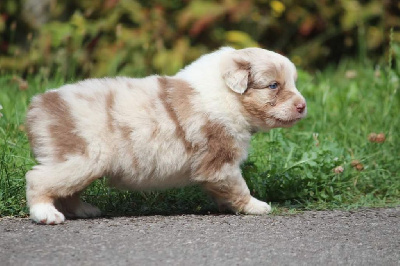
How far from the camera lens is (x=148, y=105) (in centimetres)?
462

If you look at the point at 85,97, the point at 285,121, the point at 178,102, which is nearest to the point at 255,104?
the point at 285,121

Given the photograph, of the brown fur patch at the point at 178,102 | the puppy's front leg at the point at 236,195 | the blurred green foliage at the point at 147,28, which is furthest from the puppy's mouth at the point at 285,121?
the blurred green foliage at the point at 147,28

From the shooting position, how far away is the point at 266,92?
4793 millimetres

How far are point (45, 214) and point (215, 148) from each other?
1.14m

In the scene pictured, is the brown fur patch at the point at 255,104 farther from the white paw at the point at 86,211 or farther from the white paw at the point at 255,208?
the white paw at the point at 86,211

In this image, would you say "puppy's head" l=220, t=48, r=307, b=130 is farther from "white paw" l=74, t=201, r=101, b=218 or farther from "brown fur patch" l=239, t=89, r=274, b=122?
"white paw" l=74, t=201, r=101, b=218

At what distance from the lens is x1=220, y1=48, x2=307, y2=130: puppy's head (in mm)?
4773

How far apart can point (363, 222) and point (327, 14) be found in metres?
5.18

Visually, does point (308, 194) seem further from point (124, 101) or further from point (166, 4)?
point (166, 4)

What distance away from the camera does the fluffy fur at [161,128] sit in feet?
14.4

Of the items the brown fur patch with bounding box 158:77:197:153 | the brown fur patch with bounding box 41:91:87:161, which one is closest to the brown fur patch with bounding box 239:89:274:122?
the brown fur patch with bounding box 158:77:197:153

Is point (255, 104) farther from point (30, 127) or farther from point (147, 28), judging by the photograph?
point (147, 28)

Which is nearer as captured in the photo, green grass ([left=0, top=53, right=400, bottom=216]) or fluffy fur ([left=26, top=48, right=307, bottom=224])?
fluffy fur ([left=26, top=48, right=307, bottom=224])

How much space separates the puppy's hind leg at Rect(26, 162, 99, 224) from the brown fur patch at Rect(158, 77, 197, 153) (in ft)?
2.09
